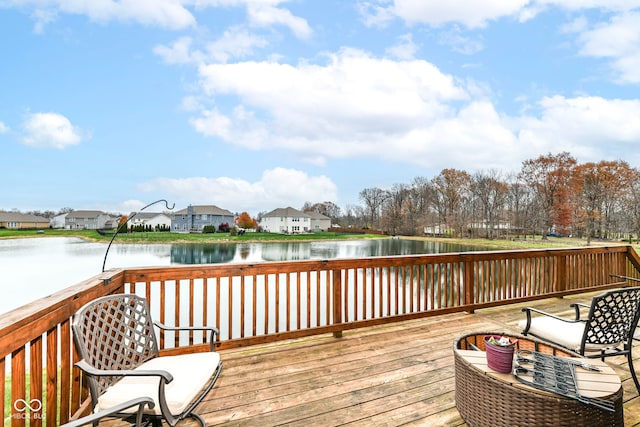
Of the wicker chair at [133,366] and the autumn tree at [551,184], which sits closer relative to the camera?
the wicker chair at [133,366]

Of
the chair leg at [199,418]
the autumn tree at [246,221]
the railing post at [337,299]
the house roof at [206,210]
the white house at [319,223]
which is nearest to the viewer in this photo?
the chair leg at [199,418]

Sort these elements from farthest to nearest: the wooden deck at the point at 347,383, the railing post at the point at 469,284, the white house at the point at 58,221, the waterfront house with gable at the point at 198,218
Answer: the waterfront house with gable at the point at 198,218 → the white house at the point at 58,221 → the railing post at the point at 469,284 → the wooden deck at the point at 347,383

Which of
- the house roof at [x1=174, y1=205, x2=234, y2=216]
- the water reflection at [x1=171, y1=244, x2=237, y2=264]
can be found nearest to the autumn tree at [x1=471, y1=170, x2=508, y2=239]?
the water reflection at [x1=171, y1=244, x2=237, y2=264]

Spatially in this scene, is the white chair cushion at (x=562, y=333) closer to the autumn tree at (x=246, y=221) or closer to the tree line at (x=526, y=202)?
the tree line at (x=526, y=202)

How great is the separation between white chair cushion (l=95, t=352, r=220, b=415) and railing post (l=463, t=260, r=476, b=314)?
3.41 meters

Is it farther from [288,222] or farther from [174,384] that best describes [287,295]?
[288,222]

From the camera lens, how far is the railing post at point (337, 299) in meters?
3.39

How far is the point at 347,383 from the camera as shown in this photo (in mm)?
2422

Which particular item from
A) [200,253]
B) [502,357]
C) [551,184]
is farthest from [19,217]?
[551,184]

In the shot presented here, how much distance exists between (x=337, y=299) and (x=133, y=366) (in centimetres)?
204

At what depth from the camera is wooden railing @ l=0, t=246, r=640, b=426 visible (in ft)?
4.81

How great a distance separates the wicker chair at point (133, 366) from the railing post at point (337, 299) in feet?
5.21

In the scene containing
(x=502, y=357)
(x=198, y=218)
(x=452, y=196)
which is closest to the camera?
(x=502, y=357)

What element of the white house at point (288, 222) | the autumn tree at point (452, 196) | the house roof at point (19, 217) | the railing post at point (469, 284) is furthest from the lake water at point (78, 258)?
the white house at point (288, 222)
